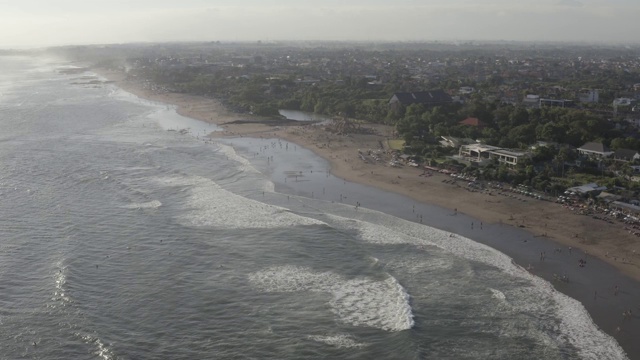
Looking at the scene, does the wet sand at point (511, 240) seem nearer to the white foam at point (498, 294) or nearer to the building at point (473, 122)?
the white foam at point (498, 294)

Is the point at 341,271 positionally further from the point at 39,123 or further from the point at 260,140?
the point at 39,123

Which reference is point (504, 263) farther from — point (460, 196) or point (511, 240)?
point (460, 196)

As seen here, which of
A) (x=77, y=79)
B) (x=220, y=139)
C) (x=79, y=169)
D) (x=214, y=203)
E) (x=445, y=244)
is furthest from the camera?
(x=77, y=79)

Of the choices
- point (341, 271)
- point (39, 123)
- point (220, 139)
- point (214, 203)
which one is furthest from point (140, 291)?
point (39, 123)

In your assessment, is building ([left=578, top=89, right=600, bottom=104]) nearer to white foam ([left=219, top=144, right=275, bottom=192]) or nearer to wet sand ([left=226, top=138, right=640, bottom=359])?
wet sand ([left=226, top=138, right=640, bottom=359])

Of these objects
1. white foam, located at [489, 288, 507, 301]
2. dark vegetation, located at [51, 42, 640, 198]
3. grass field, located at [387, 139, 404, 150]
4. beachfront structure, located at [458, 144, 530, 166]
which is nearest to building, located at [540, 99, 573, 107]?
dark vegetation, located at [51, 42, 640, 198]

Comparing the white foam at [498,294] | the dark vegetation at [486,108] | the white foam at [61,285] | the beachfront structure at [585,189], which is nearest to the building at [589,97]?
the dark vegetation at [486,108]

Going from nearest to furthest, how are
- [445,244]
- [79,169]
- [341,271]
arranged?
[341,271] < [445,244] < [79,169]
